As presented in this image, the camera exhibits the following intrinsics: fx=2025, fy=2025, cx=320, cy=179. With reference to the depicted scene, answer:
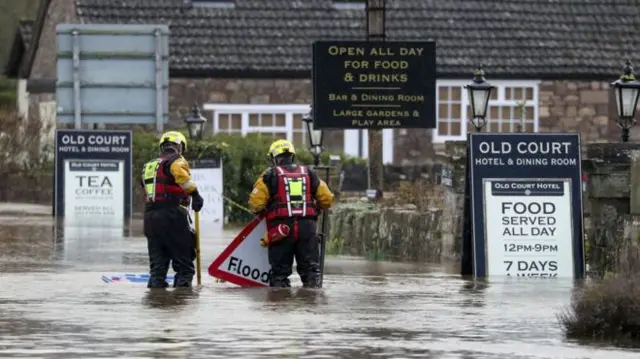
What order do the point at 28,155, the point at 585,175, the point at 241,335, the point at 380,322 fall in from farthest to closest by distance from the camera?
the point at 28,155, the point at 585,175, the point at 380,322, the point at 241,335

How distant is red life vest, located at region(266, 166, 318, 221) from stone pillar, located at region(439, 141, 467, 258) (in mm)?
4585

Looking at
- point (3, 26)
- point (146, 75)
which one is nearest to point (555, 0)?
point (146, 75)

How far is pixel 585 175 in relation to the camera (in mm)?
20062

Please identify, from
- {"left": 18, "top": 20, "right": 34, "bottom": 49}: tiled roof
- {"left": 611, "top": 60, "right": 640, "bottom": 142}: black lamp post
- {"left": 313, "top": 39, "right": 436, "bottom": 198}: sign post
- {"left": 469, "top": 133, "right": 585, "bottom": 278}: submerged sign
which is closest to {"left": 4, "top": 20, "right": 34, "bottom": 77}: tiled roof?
{"left": 18, "top": 20, "right": 34, "bottom": 49}: tiled roof

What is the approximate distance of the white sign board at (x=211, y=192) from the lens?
3178 cm

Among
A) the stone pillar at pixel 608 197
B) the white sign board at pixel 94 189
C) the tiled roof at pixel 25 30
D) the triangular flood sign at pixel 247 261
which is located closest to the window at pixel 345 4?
the tiled roof at pixel 25 30

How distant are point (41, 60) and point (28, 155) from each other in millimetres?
6526

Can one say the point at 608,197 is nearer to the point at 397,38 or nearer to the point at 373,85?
the point at 373,85

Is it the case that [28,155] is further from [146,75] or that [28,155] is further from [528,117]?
[528,117]

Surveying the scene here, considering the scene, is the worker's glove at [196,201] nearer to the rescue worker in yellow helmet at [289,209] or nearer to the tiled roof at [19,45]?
the rescue worker in yellow helmet at [289,209]

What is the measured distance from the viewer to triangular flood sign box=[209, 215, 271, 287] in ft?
58.0

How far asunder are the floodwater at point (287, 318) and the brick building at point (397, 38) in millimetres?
22341

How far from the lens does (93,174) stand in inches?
1219

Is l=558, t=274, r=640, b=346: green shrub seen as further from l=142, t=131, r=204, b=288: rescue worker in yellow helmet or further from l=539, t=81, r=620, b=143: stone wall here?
l=539, t=81, r=620, b=143: stone wall
